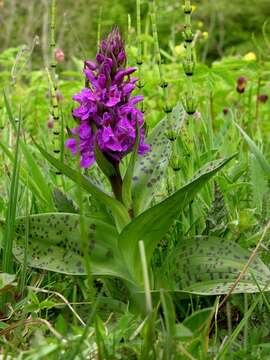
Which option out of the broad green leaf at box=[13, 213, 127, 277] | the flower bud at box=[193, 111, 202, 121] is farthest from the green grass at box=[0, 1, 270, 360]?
the flower bud at box=[193, 111, 202, 121]

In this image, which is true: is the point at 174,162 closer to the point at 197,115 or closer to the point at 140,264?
the point at 140,264

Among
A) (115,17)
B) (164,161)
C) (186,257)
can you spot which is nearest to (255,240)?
(186,257)

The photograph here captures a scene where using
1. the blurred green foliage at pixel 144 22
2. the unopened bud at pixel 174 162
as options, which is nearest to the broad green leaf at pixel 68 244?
the unopened bud at pixel 174 162

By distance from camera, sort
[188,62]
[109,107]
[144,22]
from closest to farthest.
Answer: [109,107], [188,62], [144,22]

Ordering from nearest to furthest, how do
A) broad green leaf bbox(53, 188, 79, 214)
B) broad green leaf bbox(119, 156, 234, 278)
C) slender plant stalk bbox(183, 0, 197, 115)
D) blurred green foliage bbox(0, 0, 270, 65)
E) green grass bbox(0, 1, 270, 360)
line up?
green grass bbox(0, 1, 270, 360) < broad green leaf bbox(119, 156, 234, 278) < broad green leaf bbox(53, 188, 79, 214) < slender plant stalk bbox(183, 0, 197, 115) < blurred green foliage bbox(0, 0, 270, 65)

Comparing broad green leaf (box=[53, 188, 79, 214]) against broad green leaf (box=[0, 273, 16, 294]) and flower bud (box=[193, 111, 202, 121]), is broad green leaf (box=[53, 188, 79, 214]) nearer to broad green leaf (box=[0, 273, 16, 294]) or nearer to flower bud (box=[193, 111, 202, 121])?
broad green leaf (box=[0, 273, 16, 294])

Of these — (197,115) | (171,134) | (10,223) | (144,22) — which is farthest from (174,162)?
(144,22)
